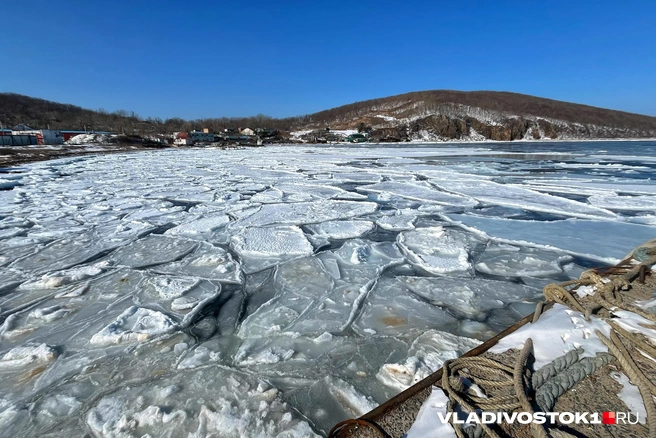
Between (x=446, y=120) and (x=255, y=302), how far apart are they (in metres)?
69.1

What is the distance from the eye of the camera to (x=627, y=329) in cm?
131

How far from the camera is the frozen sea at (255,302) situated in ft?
4.41

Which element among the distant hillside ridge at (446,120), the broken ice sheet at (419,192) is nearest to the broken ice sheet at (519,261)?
the broken ice sheet at (419,192)

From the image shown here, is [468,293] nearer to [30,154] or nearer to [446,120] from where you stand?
[30,154]

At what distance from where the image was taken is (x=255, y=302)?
2.16 meters

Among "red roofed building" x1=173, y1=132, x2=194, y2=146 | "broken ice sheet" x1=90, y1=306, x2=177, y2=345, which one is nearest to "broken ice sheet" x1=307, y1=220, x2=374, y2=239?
"broken ice sheet" x1=90, y1=306, x2=177, y2=345

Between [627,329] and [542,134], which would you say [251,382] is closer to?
[627,329]

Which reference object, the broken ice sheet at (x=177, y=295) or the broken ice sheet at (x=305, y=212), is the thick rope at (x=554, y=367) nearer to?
the broken ice sheet at (x=177, y=295)

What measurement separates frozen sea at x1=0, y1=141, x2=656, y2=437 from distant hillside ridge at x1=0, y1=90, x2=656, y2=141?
2180 inches

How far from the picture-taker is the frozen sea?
134cm

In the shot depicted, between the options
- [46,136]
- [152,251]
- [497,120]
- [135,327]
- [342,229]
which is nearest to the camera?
[135,327]

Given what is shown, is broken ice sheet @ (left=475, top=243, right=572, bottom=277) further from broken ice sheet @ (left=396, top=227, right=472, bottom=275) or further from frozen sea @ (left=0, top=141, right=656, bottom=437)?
broken ice sheet @ (left=396, top=227, right=472, bottom=275)

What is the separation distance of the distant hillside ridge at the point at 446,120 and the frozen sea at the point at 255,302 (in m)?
55.4

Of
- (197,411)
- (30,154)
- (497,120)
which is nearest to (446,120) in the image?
(497,120)
